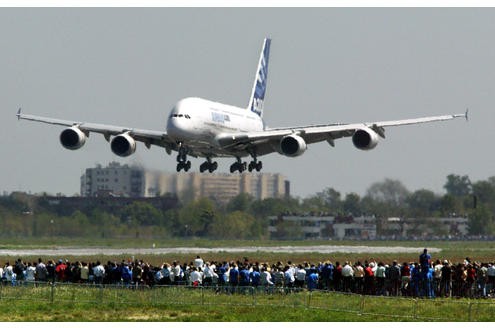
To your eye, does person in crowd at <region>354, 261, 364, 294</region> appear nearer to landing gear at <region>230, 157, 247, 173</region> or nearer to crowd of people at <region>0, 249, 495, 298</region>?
crowd of people at <region>0, 249, 495, 298</region>

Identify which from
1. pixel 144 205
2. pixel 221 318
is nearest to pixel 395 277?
pixel 221 318

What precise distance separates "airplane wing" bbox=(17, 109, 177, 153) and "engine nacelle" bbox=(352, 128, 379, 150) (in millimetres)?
11484

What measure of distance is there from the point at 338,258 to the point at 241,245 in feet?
74.8

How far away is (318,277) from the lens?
177 feet

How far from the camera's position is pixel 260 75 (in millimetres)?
102625

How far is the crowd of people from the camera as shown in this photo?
51.6m

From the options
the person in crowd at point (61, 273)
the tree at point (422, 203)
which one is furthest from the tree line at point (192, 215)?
the person in crowd at point (61, 273)

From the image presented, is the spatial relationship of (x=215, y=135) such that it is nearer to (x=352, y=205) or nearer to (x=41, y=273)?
(x=41, y=273)

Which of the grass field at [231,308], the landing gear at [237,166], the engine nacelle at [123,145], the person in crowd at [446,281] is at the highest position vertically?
the engine nacelle at [123,145]

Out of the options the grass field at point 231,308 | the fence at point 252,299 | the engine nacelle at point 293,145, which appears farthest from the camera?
the engine nacelle at point 293,145

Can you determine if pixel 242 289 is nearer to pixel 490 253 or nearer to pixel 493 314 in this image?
pixel 493 314

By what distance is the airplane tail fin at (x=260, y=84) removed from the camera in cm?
9638

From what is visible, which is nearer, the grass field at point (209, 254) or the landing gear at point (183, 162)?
the landing gear at point (183, 162)

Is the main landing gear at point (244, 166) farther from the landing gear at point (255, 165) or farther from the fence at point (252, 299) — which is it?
the fence at point (252, 299)
